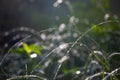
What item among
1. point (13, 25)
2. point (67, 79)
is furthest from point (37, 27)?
point (67, 79)

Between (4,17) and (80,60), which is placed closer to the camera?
(80,60)

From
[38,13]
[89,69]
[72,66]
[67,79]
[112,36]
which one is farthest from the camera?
[38,13]

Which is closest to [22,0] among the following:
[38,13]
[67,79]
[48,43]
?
[38,13]

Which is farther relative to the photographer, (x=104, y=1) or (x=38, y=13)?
(x=38, y=13)

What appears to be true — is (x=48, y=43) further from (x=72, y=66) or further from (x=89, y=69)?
(x=89, y=69)

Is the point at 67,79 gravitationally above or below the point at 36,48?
below

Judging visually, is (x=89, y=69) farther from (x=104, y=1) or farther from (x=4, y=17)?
(x=4, y=17)

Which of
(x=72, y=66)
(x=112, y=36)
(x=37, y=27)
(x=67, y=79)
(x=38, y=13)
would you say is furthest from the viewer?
(x=38, y=13)

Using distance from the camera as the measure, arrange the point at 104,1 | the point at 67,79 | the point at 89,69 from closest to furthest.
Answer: the point at 89,69 → the point at 67,79 → the point at 104,1

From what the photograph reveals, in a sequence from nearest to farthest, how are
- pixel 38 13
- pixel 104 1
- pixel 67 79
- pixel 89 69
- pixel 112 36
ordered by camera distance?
pixel 89 69 < pixel 67 79 < pixel 112 36 < pixel 104 1 < pixel 38 13
